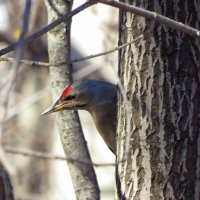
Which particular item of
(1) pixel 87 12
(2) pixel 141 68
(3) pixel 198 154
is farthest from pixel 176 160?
(1) pixel 87 12

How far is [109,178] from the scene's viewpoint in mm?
9609

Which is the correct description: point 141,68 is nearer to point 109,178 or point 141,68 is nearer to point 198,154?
point 198,154

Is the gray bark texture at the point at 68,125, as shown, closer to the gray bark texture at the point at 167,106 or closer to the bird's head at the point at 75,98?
the bird's head at the point at 75,98

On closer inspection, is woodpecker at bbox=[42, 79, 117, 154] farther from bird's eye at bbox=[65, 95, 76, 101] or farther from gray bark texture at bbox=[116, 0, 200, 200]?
gray bark texture at bbox=[116, 0, 200, 200]

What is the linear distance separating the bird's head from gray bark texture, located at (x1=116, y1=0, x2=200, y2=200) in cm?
80

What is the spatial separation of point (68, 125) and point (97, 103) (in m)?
0.31

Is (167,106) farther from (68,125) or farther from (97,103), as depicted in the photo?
(97,103)

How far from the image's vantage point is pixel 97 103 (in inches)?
155

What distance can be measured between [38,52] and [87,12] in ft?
2.45

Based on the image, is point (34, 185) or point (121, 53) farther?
point (34, 185)

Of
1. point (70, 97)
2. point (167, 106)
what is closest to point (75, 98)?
point (70, 97)

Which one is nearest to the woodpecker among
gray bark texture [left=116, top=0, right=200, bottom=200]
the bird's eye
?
the bird's eye

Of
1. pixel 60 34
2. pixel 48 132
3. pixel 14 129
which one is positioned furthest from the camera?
pixel 48 132

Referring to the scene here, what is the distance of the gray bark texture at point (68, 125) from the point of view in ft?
11.8
